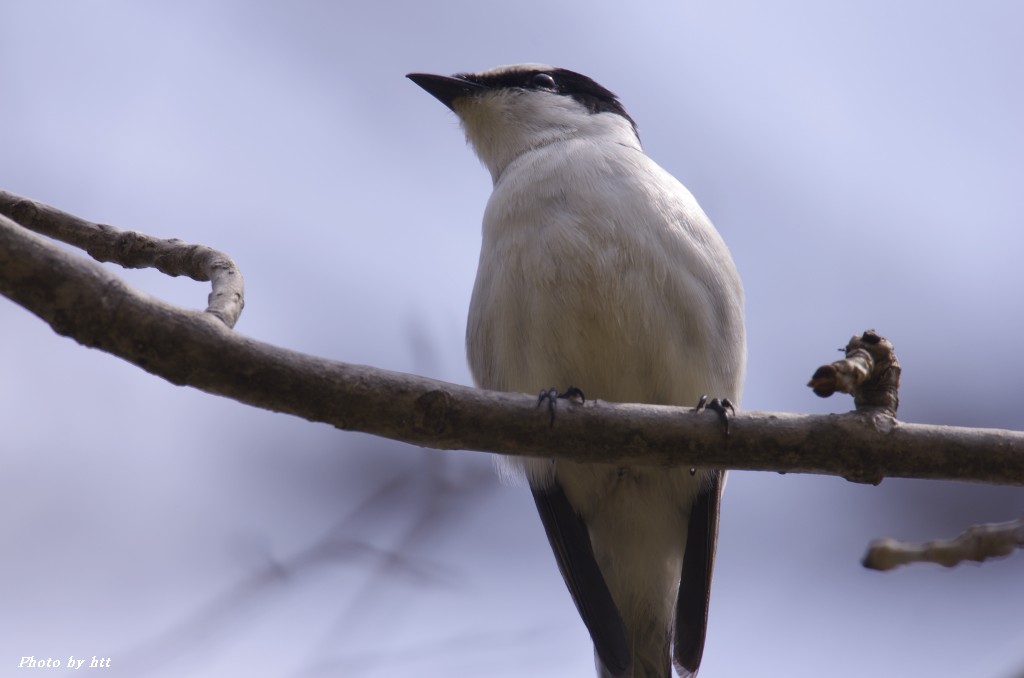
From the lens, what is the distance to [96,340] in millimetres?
1954

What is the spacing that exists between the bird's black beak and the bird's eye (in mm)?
252

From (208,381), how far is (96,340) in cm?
23

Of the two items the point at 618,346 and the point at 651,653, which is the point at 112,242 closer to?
the point at 618,346

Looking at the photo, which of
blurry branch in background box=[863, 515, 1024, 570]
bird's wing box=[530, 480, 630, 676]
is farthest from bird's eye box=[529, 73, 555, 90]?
blurry branch in background box=[863, 515, 1024, 570]

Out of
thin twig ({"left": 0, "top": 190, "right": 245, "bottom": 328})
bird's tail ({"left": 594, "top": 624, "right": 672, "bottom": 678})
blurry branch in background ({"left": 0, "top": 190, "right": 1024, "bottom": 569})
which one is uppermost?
thin twig ({"left": 0, "top": 190, "right": 245, "bottom": 328})

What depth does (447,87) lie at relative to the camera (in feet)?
15.8

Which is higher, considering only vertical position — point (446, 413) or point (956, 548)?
point (446, 413)

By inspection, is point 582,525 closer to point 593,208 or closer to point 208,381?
point 593,208

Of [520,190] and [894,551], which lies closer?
[894,551]

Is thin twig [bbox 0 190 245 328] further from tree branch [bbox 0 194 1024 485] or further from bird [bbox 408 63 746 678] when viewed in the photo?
bird [bbox 408 63 746 678]

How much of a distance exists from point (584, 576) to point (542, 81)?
2.49 m

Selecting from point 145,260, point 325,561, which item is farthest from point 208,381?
point 325,561

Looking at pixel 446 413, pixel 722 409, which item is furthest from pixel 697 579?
pixel 446 413

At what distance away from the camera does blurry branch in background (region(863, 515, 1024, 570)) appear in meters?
1.81
